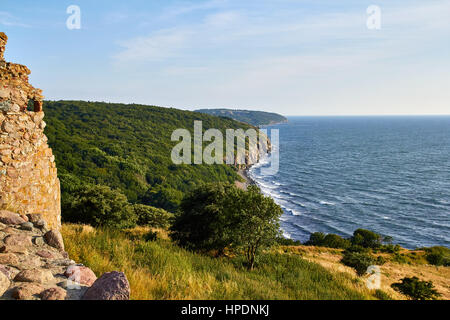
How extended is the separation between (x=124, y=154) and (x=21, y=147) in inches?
2619

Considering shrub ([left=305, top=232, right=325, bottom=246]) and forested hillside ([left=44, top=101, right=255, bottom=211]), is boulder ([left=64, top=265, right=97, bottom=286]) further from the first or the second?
shrub ([left=305, top=232, right=325, bottom=246])

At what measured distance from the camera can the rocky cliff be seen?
4.37 metres

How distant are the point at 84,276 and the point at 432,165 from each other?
110800 millimetres

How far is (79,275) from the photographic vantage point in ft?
16.0

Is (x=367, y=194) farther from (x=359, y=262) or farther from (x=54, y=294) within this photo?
(x=54, y=294)

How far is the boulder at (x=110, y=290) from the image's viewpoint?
4246 mm


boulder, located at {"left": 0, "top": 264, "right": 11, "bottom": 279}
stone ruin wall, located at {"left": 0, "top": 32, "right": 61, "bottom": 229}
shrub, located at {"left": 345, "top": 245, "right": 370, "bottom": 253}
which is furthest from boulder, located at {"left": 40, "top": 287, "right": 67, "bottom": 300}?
shrub, located at {"left": 345, "top": 245, "right": 370, "bottom": 253}

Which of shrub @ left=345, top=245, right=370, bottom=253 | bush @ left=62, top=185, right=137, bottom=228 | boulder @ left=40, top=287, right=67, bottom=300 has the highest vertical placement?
boulder @ left=40, top=287, right=67, bottom=300

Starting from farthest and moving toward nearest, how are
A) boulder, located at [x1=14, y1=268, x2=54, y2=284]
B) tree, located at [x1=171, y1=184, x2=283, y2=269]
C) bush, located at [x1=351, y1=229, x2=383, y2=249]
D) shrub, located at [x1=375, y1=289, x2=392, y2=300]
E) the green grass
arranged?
1. bush, located at [x1=351, y1=229, x2=383, y2=249]
2. tree, located at [x1=171, y1=184, x2=283, y2=269]
3. shrub, located at [x1=375, y1=289, x2=392, y2=300]
4. the green grass
5. boulder, located at [x1=14, y1=268, x2=54, y2=284]

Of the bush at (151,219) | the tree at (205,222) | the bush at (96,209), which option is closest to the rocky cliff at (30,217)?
the tree at (205,222)

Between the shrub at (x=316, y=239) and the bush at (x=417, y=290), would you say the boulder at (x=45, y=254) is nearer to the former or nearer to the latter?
the bush at (x=417, y=290)

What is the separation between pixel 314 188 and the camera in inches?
2763

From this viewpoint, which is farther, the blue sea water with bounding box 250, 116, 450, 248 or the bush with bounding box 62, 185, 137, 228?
the blue sea water with bounding box 250, 116, 450, 248
